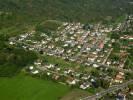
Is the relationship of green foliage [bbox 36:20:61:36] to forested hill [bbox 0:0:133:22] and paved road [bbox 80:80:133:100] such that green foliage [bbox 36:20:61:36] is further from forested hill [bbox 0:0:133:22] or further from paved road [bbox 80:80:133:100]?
paved road [bbox 80:80:133:100]

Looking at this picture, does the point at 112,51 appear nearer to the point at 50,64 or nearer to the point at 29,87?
the point at 50,64

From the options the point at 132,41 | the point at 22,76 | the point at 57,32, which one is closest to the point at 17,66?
the point at 22,76

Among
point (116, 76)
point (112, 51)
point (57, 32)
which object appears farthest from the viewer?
point (57, 32)

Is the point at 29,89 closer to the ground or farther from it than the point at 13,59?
closer to the ground

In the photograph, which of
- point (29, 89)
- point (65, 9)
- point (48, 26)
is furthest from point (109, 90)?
point (65, 9)

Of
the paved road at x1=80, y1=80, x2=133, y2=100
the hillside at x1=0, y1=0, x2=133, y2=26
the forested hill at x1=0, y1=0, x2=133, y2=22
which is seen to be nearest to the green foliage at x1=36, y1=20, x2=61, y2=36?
the hillside at x1=0, y1=0, x2=133, y2=26

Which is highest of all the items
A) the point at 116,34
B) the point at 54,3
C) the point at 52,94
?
the point at 54,3

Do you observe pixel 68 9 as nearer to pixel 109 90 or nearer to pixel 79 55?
pixel 79 55

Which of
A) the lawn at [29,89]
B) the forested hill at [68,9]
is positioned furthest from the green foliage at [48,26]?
the lawn at [29,89]

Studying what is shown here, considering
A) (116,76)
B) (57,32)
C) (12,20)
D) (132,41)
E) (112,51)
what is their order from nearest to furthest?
(116,76), (112,51), (132,41), (57,32), (12,20)
